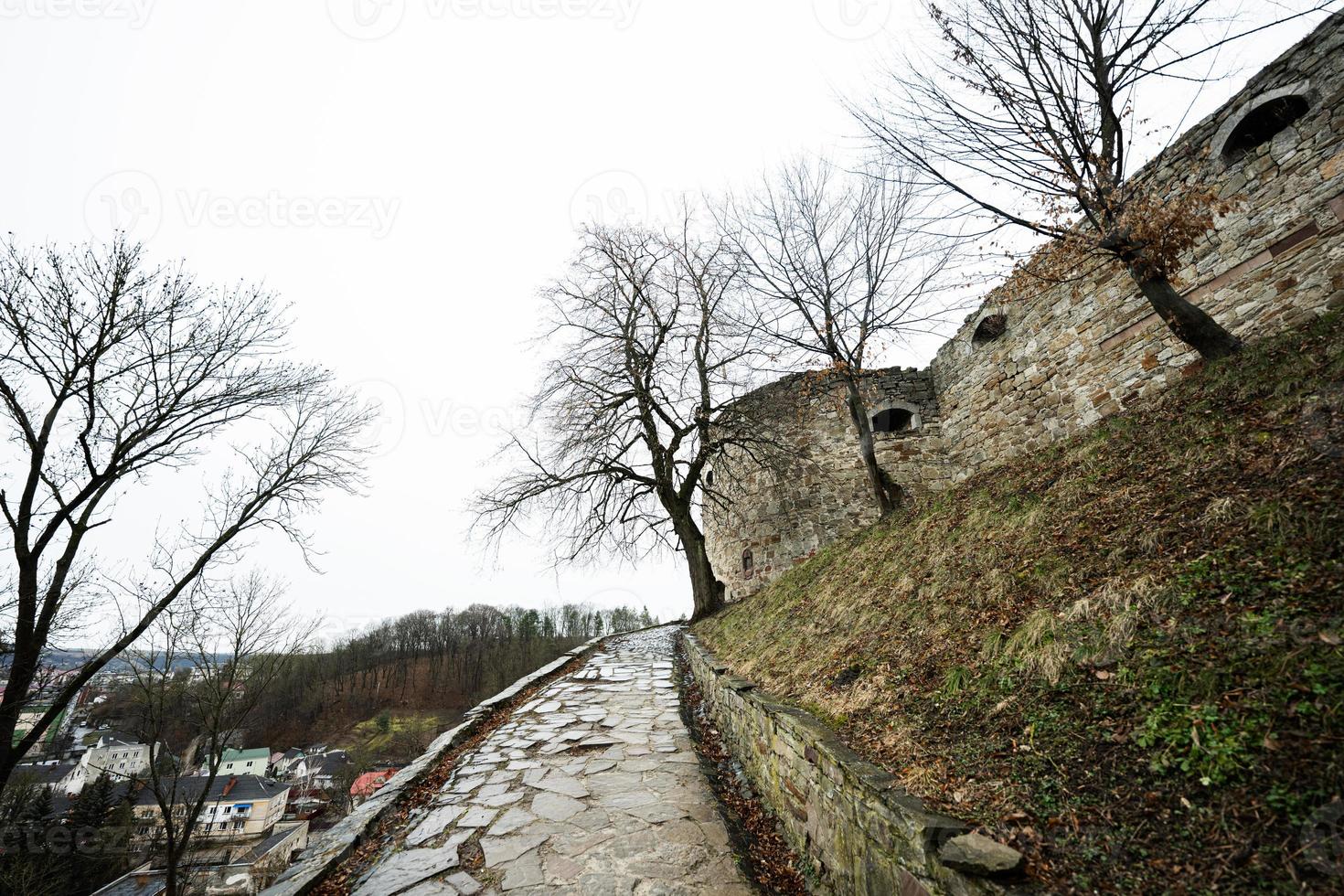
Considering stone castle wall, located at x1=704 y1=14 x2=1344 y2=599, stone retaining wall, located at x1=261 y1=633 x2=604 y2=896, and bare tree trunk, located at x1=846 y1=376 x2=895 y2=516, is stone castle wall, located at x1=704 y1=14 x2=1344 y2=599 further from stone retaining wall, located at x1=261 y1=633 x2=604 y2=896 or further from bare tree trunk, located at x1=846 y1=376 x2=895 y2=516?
stone retaining wall, located at x1=261 y1=633 x2=604 y2=896

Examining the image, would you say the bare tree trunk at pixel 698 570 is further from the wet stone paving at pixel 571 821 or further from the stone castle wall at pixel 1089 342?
the wet stone paving at pixel 571 821

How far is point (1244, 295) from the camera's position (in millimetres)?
4684

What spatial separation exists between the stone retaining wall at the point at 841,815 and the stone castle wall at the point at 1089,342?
5511mm

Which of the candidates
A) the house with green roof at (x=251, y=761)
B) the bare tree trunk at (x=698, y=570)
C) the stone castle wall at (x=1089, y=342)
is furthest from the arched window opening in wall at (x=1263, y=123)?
the house with green roof at (x=251, y=761)

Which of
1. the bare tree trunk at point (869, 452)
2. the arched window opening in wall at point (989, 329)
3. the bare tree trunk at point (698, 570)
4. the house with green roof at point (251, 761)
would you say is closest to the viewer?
the bare tree trunk at point (869, 452)

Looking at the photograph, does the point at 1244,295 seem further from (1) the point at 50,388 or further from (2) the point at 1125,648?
(1) the point at 50,388

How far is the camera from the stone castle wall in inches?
167

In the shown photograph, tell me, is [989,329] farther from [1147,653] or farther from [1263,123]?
[1147,653]

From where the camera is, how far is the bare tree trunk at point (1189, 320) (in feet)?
14.6

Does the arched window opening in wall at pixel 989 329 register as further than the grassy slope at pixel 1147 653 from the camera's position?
Yes

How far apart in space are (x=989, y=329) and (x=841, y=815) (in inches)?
331

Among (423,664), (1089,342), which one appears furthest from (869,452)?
(423,664)

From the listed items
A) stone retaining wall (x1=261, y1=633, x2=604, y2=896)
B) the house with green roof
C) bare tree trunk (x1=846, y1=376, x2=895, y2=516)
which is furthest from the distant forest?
stone retaining wall (x1=261, y1=633, x2=604, y2=896)

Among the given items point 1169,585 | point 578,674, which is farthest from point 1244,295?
point 578,674
